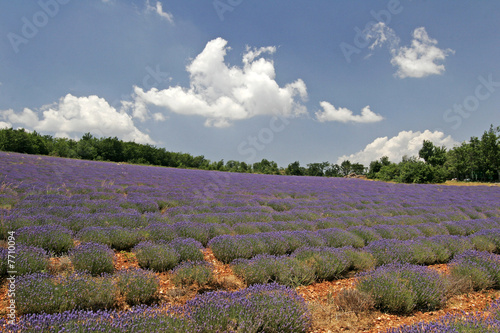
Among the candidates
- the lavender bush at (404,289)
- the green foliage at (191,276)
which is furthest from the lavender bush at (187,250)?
the lavender bush at (404,289)

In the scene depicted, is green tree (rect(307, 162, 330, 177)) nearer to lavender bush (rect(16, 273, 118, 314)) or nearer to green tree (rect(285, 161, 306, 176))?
green tree (rect(285, 161, 306, 176))

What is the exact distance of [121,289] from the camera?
118 inches

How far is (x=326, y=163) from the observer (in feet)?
206

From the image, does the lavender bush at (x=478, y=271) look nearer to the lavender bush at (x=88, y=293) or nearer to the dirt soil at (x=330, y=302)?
the dirt soil at (x=330, y=302)

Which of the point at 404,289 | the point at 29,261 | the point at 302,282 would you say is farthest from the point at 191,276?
the point at 404,289

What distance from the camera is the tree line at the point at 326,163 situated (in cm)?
3225

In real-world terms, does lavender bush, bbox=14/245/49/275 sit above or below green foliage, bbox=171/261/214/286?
above

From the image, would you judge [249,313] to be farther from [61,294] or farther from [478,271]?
[478,271]

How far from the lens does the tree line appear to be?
106ft

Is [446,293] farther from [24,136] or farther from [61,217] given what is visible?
[24,136]

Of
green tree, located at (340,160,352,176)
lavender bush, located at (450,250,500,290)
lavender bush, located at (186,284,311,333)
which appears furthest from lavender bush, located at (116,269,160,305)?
green tree, located at (340,160,352,176)

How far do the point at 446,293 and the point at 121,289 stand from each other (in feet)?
14.8

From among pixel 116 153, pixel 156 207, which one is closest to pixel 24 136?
pixel 116 153

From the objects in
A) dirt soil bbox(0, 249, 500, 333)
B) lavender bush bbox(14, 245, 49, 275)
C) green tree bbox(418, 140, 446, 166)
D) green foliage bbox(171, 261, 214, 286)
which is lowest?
dirt soil bbox(0, 249, 500, 333)
